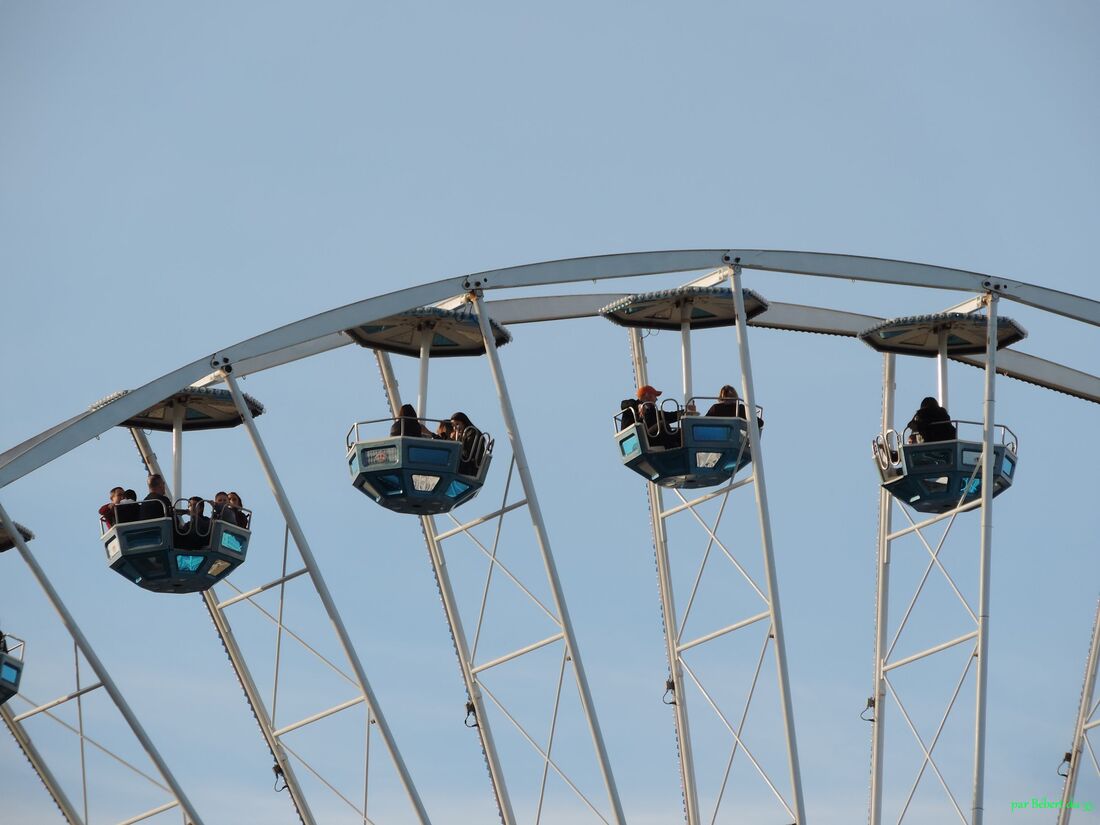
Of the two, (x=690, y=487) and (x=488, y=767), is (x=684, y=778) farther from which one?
(x=690, y=487)

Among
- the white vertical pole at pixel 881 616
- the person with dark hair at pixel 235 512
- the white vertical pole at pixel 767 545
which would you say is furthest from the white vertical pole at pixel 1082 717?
the person with dark hair at pixel 235 512

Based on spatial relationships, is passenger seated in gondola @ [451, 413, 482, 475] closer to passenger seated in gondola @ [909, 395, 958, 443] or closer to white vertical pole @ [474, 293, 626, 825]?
white vertical pole @ [474, 293, 626, 825]

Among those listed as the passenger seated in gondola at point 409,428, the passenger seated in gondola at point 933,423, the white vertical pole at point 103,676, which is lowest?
the white vertical pole at point 103,676

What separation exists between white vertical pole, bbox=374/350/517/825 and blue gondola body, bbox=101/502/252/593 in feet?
15.3

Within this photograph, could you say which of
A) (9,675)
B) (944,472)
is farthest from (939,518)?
(9,675)

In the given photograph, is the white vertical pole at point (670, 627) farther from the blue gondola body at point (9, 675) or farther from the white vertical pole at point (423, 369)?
the blue gondola body at point (9, 675)

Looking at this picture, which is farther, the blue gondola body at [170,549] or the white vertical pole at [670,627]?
the white vertical pole at [670,627]

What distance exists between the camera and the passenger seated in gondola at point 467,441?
124 ft

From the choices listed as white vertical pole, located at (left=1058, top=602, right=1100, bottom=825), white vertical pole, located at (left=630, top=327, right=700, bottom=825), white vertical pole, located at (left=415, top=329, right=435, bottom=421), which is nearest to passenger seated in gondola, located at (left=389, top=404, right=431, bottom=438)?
white vertical pole, located at (left=415, top=329, right=435, bottom=421)

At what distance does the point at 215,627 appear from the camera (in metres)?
44.4

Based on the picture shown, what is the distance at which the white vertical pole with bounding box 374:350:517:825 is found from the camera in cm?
4166

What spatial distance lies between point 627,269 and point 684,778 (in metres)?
11.9

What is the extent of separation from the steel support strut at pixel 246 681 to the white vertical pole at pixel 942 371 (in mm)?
15176

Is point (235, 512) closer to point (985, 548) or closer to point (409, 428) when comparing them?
point (409, 428)
